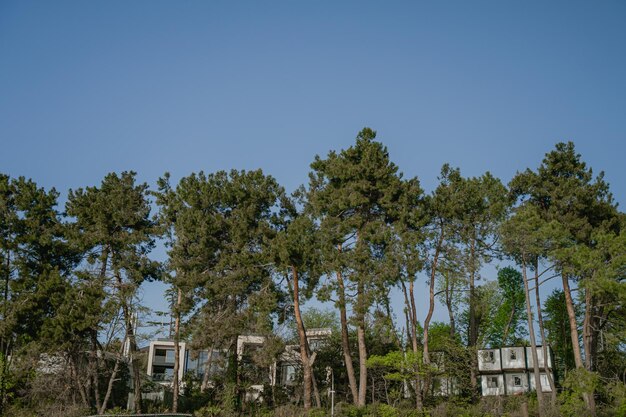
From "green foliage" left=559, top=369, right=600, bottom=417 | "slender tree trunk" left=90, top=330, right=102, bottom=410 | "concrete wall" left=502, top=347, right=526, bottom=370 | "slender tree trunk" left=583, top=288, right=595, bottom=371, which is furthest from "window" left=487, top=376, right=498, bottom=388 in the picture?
"slender tree trunk" left=90, top=330, right=102, bottom=410

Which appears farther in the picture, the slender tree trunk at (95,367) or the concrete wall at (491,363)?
the concrete wall at (491,363)

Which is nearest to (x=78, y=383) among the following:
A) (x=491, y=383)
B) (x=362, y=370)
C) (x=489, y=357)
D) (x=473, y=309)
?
(x=362, y=370)

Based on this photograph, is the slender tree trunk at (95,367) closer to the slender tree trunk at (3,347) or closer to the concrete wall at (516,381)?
the slender tree trunk at (3,347)

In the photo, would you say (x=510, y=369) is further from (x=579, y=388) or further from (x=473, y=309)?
Result: (x=579, y=388)

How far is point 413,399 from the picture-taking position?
33.6m

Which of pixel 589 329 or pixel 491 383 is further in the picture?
pixel 491 383

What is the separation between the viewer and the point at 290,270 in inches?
1330

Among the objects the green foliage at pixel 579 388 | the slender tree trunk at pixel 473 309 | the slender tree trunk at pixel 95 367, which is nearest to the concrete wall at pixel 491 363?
the slender tree trunk at pixel 473 309

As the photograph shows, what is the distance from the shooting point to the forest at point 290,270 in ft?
103

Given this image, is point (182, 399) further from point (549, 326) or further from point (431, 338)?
point (549, 326)

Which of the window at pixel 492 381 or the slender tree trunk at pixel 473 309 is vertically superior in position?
the slender tree trunk at pixel 473 309

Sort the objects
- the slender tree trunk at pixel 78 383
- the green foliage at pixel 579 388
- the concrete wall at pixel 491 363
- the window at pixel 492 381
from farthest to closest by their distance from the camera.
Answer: the window at pixel 492 381, the concrete wall at pixel 491 363, the slender tree trunk at pixel 78 383, the green foliage at pixel 579 388

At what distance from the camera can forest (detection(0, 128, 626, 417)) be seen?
103 feet

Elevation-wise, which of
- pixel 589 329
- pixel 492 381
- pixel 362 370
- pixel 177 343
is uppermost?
pixel 589 329
